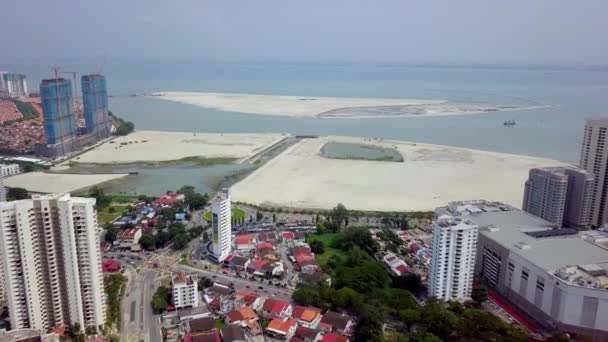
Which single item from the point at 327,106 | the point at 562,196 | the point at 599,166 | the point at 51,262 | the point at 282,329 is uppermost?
the point at 599,166

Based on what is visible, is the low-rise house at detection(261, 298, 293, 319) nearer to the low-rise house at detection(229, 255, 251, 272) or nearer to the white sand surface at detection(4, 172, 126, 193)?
the low-rise house at detection(229, 255, 251, 272)

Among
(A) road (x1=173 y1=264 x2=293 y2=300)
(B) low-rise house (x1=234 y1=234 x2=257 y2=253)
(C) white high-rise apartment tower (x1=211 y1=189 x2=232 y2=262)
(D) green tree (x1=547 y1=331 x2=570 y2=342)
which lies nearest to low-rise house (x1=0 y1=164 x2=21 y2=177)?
(A) road (x1=173 y1=264 x2=293 y2=300)

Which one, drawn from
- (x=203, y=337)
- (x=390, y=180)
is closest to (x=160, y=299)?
(x=203, y=337)

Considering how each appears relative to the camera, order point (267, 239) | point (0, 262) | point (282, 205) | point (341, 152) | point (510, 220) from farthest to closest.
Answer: point (341, 152) → point (282, 205) → point (267, 239) → point (510, 220) → point (0, 262)

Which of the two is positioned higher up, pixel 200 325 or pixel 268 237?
pixel 268 237

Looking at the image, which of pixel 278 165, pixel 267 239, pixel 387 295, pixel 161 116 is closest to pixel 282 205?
pixel 267 239

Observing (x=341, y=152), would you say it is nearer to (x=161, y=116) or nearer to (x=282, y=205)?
(x=282, y=205)

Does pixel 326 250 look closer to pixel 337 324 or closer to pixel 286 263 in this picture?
pixel 286 263
